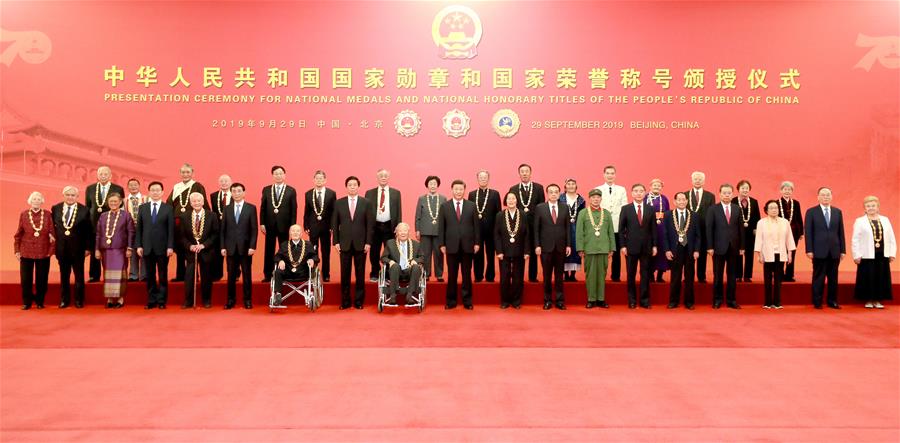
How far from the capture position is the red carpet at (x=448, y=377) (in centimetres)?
301

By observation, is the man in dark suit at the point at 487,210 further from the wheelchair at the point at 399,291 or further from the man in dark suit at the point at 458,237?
the wheelchair at the point at 399,291

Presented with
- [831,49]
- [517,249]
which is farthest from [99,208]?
[831,49]

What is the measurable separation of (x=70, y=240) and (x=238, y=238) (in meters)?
1.73

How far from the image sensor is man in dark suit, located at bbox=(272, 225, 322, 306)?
20.2 ft

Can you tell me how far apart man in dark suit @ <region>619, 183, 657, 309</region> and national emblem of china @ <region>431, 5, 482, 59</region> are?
3.32 meters

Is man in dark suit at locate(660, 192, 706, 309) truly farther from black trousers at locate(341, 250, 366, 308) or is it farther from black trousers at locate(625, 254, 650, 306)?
black trousers at locate(341, 250, 366, 308)

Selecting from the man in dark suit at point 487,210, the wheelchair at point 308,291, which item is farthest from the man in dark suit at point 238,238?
the man in dark suit at point 487,210

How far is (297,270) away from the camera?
6184 millimetres

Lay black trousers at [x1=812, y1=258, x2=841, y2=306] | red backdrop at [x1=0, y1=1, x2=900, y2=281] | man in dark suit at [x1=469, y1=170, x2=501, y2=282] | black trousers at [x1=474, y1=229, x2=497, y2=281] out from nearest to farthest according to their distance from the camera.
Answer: black trousers at [x1=812, y1=258, x2=841, y2=306] < man in dark suit at [x1=469, y1=170, x2=501, y2=282] < black trousers at [x1=474, y1=229, x2=497, y2=281] < red backdrop at [x1=0, y1=1, x2=900, y2=281]

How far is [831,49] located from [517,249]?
223 inches

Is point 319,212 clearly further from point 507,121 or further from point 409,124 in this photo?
point 507,121

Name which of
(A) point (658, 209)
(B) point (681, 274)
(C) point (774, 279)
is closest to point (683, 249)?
(B) point (681, 274)

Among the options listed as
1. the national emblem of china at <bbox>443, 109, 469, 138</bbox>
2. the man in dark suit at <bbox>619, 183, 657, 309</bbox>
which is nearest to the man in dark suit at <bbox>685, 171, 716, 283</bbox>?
the man in dark suit at <bbox>619, 183, 657, 309</bbox>

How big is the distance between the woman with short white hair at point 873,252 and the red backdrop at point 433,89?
210cm
